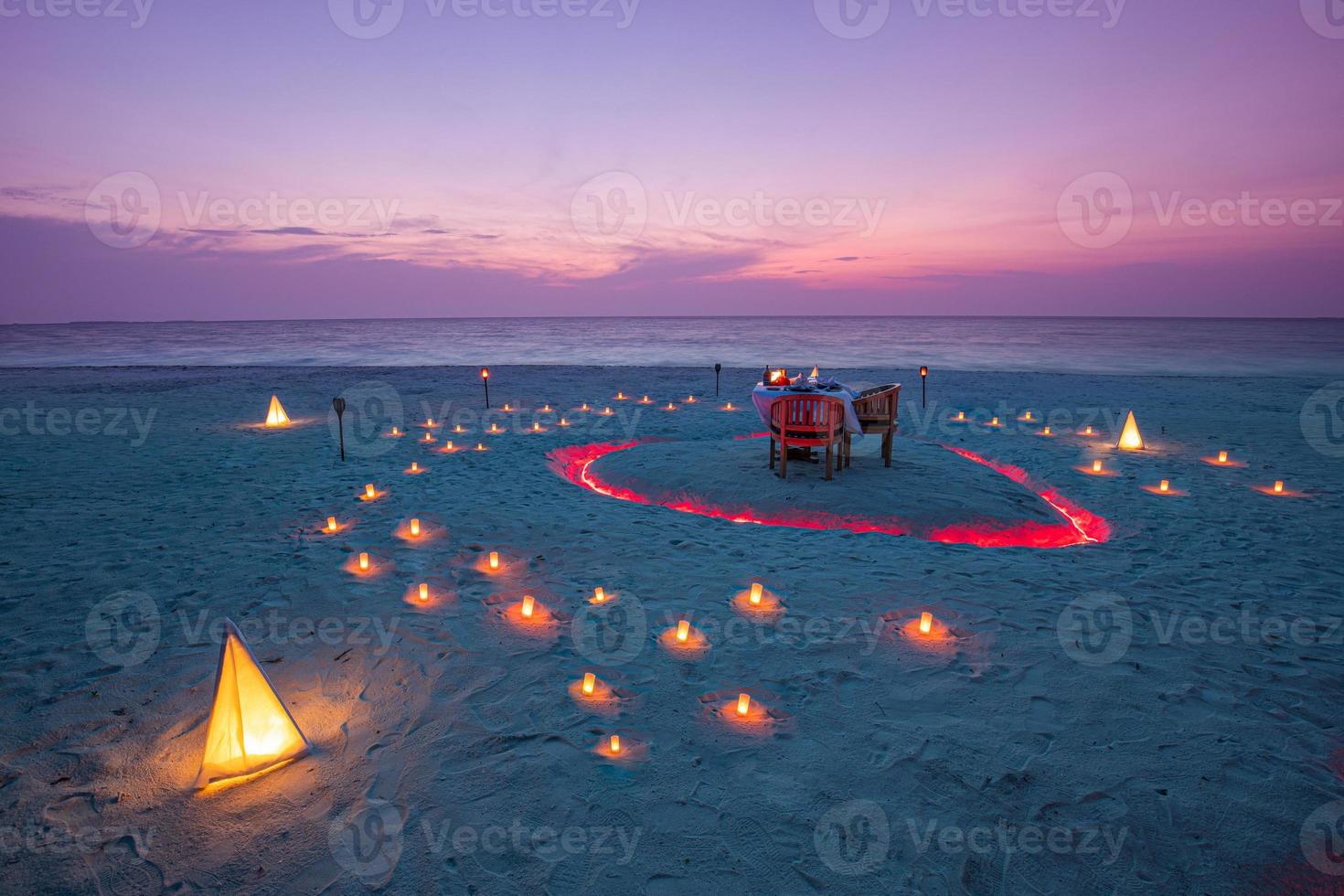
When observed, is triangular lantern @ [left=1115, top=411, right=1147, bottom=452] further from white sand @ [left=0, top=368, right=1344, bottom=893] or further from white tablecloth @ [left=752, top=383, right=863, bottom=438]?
white tablecloth @ [left=752, top=383, right=863, bottom=438]

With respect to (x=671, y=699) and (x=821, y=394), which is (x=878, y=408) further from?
(x=671, y=699)

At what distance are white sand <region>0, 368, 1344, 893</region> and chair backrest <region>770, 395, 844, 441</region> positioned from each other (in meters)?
1.04

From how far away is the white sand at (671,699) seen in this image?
325 cm

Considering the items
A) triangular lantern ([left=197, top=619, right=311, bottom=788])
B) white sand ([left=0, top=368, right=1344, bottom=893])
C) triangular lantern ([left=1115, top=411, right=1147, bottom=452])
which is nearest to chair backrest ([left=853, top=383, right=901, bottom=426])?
white sand ([left=0, top=368, right=1344, bottom=893])

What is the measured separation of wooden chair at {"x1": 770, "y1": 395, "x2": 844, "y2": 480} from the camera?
9.35 meters

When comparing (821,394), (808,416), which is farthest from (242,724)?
(821,394)

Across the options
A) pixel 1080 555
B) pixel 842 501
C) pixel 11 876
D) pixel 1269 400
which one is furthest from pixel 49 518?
pixel 1269 400

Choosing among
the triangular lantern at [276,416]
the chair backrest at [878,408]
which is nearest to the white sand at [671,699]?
the chair backrest at [878,408]

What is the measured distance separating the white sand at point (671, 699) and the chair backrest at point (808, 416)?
1.04 meters

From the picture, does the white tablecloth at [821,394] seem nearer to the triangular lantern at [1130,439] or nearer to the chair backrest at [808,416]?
the chair backrest at [808,416]

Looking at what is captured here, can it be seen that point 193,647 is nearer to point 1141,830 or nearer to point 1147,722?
point 1141,830

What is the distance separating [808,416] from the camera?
9.43 metres

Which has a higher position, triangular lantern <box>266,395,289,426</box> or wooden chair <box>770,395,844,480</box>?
wooden chair <box>770,395,844,480</box>

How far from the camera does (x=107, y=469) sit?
1083cm
